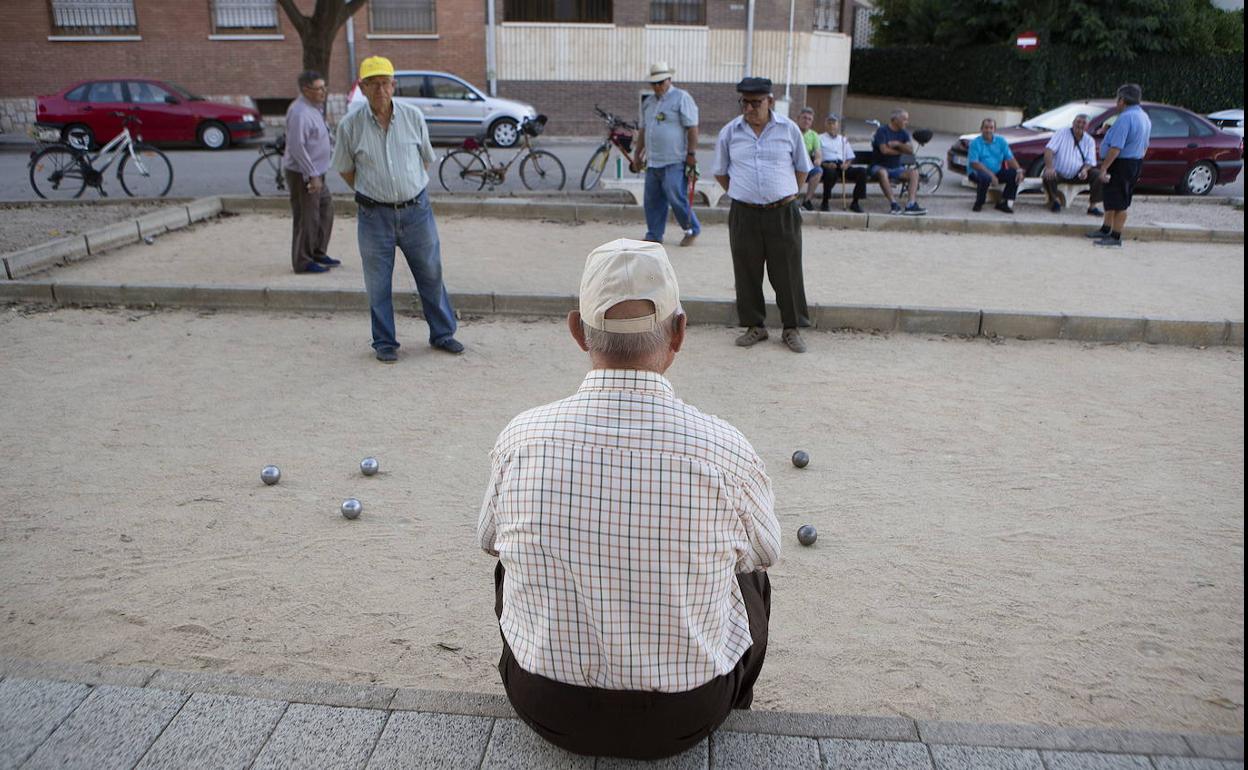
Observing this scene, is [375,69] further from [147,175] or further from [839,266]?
[147,175]

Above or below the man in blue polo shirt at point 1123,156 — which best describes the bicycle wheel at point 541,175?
below

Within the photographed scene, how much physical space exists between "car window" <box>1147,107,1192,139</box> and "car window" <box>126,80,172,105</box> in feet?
64.3

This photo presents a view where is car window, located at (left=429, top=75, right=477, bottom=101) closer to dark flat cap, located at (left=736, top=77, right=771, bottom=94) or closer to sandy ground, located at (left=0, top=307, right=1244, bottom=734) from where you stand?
sandy ground, located at (left=0, top=307, right=1244, bottom=734)

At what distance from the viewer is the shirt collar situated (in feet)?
7.73

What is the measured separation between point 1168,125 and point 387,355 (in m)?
14.8

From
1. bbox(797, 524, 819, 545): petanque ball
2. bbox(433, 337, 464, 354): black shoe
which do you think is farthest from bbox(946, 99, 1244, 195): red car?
bbox(797, 524, 819, 545): petanque ball

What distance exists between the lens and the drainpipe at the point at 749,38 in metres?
26.9

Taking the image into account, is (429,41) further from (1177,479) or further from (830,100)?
(1177,479)

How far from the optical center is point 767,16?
2727 centimetres

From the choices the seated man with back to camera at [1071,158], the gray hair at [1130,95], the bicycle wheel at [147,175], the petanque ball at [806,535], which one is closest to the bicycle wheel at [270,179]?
the bicycle wheel at [147,175]

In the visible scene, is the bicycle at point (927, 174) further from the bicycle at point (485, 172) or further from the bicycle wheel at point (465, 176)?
the bicycle wheel at point (465, 176)

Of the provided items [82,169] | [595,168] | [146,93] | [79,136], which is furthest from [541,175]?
[146,93]

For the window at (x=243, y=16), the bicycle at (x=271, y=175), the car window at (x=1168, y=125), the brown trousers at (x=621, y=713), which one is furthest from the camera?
the window at (x=243, y=16)

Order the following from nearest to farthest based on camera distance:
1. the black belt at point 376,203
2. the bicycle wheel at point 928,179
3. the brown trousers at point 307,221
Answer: the black belt at point 376,203, the brown trousers at point 307,221, the bicycle wheel at point 928,179
